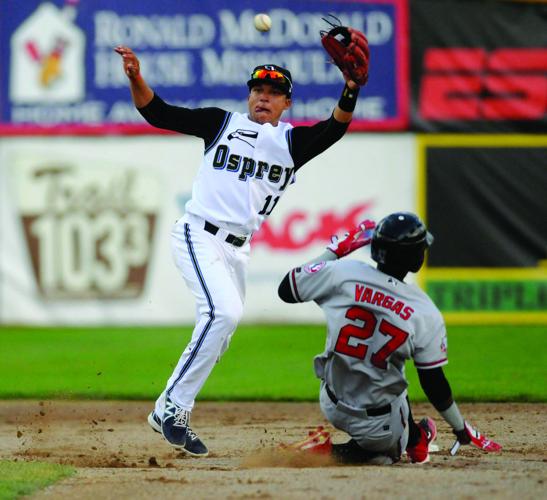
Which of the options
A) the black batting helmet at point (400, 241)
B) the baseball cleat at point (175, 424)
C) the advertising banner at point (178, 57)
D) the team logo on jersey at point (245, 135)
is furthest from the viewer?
the advertising banner at point (178, 57)

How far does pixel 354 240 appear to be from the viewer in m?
4.89

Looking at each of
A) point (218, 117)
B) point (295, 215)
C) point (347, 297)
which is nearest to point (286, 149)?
point (218, 117)

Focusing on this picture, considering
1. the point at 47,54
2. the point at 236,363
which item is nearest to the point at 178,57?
the point at 47,54

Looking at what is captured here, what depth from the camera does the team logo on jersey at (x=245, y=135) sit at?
554 centimetres

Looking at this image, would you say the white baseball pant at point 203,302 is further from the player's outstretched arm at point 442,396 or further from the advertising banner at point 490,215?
the advertising banner at point 490,215

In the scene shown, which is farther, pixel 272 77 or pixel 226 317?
pixel 272 77

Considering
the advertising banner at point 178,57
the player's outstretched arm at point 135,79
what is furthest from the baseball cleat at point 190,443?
the advertising banner at point 178,57

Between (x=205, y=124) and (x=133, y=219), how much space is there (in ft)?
21.4

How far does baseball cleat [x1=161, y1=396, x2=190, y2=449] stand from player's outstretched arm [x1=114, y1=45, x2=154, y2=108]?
4.95ft

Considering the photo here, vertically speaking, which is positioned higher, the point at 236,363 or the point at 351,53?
the point at 351,53

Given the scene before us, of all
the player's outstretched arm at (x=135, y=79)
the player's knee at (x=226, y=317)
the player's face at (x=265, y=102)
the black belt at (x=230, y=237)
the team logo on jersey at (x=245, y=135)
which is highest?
the player's outstretched arm at (x=135, y=79)

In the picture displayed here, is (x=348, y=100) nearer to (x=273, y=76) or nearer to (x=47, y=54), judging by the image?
(x=273, y=76)

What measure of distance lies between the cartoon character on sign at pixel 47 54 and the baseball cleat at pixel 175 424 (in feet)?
24.7

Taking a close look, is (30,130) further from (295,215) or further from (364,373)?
(364,373)
